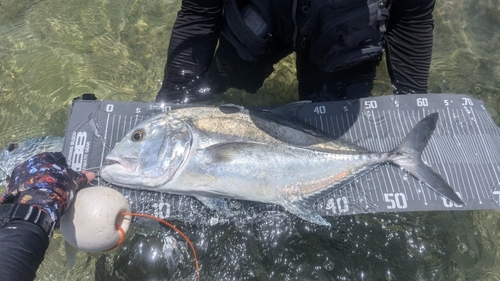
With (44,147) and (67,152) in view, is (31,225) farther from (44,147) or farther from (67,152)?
(44,147)

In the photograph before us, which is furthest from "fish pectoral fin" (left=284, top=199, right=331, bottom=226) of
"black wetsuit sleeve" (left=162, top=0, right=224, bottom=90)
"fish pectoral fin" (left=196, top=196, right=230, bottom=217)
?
"black wetsuit sleeve" (left=162, top=0, right=224, bottom=90)

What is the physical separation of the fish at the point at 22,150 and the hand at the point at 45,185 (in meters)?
1.03

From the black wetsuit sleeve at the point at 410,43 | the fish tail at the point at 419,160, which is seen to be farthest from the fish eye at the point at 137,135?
the black wetsuit sleeve at the point at 410,43

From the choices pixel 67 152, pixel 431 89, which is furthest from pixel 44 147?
pixel 431 89

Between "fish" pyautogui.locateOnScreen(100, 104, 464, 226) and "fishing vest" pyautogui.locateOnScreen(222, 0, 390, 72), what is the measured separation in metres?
0.62

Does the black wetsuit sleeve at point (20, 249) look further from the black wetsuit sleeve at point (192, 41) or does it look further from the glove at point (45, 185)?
the black wetsuit sleeve at point (192, 41)

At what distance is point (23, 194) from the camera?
194 centimetres

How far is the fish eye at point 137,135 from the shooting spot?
2508 millimetres

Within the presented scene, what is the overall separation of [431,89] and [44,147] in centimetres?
385

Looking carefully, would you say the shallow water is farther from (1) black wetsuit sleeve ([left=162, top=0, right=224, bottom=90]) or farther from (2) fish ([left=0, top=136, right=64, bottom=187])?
(1) black wetsuit sleeve ([left=162, top=0, right=224, bottom=90])

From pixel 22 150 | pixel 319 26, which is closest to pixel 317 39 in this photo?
pixel 319 26

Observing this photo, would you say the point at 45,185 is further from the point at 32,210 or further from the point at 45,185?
the point at 32,210

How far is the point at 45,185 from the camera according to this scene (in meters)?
2.01

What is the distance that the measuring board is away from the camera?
8.66 ft
